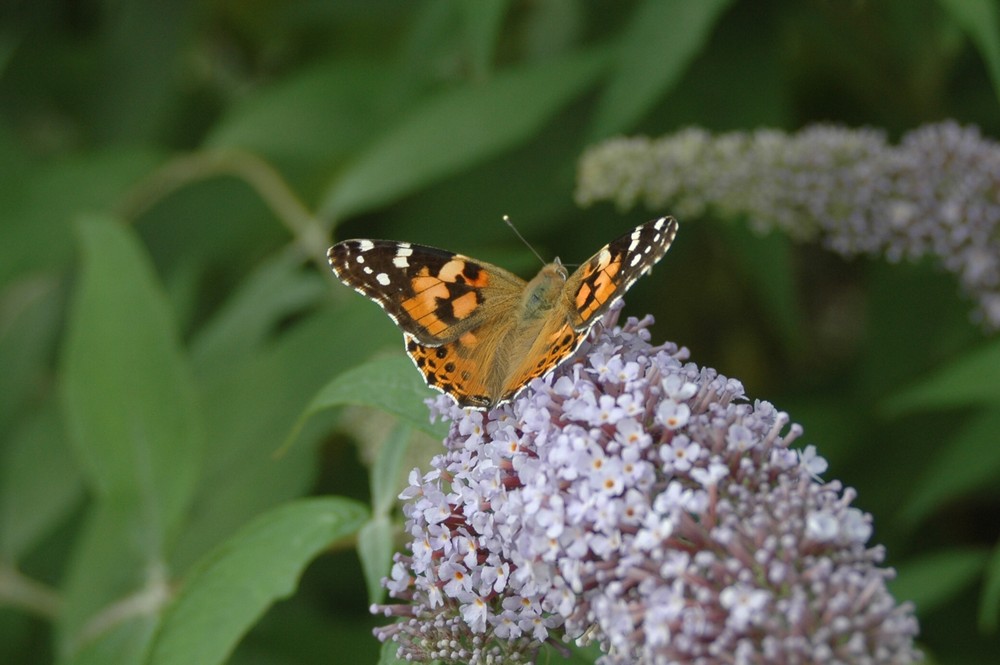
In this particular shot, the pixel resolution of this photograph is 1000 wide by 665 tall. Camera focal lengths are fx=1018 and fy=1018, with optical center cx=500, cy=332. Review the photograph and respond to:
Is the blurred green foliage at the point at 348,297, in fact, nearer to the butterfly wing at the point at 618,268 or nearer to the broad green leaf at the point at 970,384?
the broad green leaf at the point at 970,384

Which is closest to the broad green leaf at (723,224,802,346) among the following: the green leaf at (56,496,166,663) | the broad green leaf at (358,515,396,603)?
the broad green leaf at (358,515,396,603)

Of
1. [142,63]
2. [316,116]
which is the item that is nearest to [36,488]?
[316,116]

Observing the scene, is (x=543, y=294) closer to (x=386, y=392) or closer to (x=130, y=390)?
(x=386, y=392)

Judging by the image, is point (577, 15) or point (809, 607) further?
point (577, 15)

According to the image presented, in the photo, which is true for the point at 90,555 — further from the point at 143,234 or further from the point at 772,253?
the point at 772,253

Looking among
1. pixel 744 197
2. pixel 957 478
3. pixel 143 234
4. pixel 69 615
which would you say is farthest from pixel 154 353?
pixel 957 478

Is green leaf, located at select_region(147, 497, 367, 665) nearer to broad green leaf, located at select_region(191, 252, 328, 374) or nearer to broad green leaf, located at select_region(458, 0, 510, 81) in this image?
broad green leaf, located at select_region(458, 0, 510, 81)

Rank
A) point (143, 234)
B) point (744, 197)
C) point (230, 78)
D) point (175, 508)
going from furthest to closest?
point (230, 78) < point (143, 234) < point (744, 197) < point (175, 508)

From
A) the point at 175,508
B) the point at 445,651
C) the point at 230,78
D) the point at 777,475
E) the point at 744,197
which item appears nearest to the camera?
the point at 777,475
